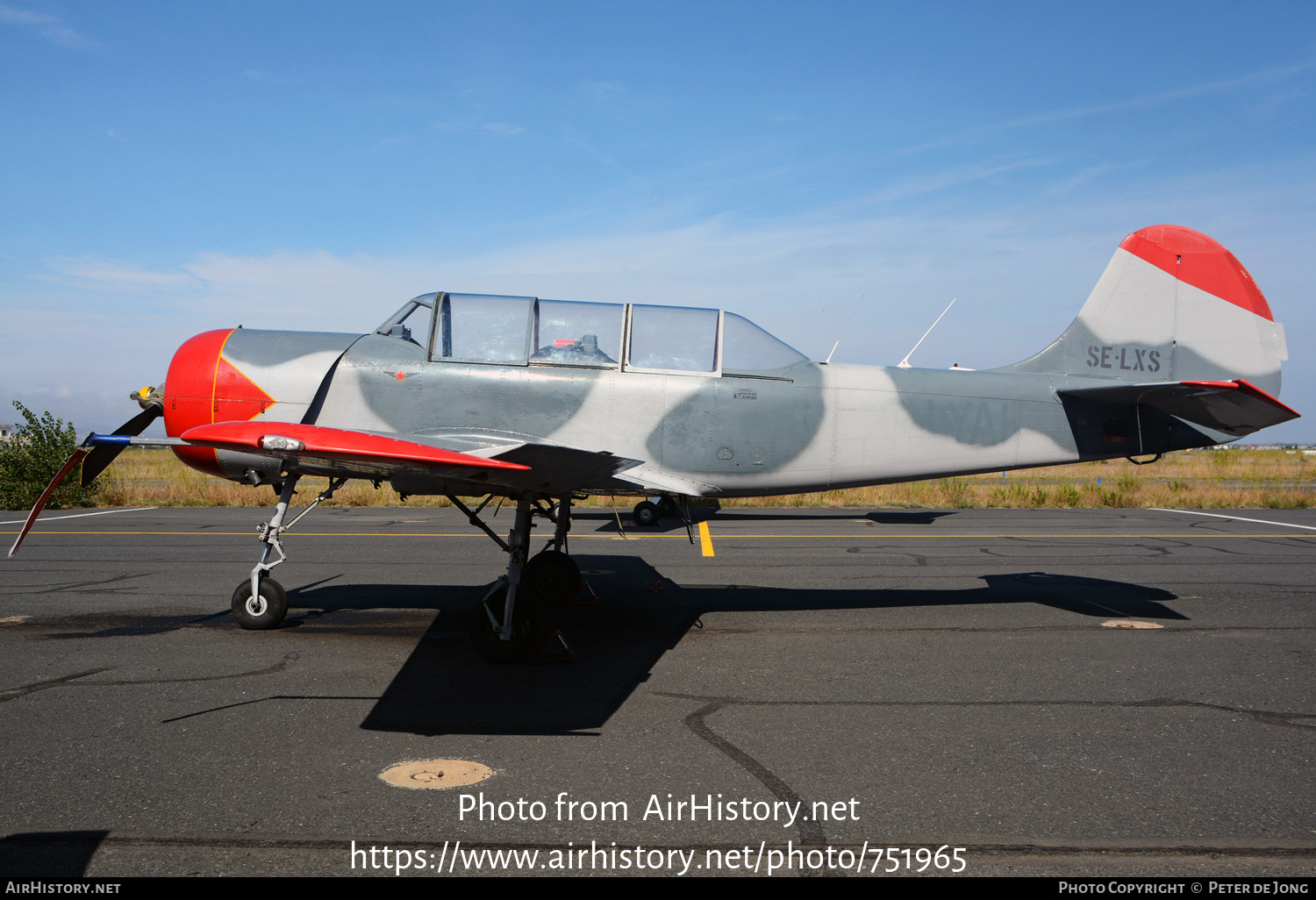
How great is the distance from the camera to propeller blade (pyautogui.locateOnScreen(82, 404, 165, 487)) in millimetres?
6965

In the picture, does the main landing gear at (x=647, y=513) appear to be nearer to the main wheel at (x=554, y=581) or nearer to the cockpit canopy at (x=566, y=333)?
the main wheel at (x=554, y=581)

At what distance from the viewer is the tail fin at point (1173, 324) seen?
25.7ft

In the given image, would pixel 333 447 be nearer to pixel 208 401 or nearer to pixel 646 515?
pixel 208 401

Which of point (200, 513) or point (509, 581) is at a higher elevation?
point (509, 581)

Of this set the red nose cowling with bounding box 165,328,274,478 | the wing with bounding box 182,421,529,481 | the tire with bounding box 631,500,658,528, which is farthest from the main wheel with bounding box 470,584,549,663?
the tire with bounding box 631,500,658,528

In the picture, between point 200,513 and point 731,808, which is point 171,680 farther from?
point 200,513

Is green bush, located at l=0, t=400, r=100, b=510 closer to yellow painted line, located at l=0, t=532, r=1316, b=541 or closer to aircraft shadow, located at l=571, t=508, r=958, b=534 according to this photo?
yellow painted line, located at l=0, t=532, r=1316, b=541

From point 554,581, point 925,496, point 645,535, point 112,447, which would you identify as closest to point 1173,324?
point 554,581

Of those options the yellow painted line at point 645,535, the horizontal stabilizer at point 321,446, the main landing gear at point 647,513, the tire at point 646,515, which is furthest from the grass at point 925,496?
the horizontal stabilizer at point 321,446

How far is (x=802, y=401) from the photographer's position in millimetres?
7172
